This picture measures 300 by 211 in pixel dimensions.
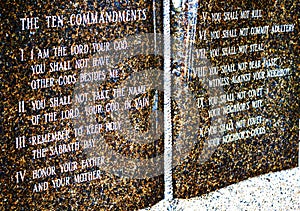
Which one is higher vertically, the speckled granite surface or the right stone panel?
the right stone panel

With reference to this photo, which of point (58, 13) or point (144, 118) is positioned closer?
point (58, 13)

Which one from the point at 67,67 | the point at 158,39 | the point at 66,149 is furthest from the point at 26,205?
the point at 158,39

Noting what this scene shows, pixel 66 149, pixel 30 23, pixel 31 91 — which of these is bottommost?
pixel 66 149

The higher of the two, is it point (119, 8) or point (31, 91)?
point (119, 8)

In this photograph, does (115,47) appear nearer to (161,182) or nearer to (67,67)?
(67,67)

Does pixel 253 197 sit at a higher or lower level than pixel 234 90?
lower

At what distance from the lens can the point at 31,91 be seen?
965 mm

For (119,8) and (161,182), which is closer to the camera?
(119,8)

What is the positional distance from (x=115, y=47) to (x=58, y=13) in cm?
13

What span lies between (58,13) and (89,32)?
0.23 ft

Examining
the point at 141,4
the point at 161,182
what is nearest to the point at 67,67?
the point at 141,4

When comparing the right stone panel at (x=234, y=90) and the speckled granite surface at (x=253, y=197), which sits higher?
the right stone panel at (x=234, y=90)

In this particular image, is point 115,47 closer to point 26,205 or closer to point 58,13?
point 58,13

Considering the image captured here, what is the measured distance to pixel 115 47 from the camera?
1.03m
